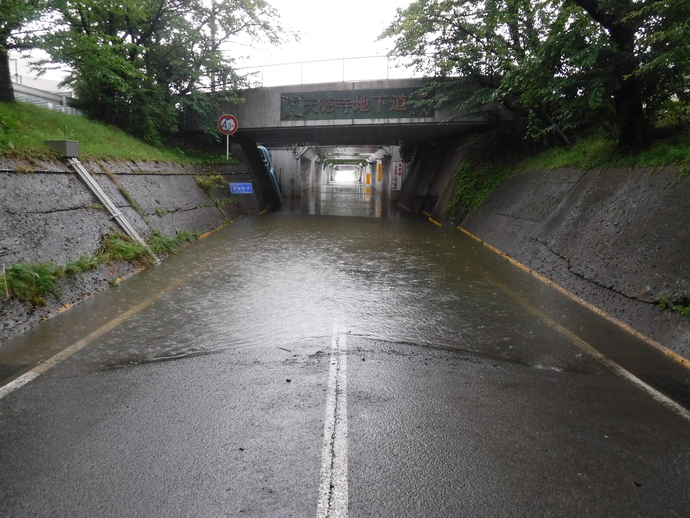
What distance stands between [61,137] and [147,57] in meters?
7.69

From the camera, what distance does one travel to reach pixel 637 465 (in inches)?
119

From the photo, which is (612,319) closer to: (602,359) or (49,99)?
(602,359)

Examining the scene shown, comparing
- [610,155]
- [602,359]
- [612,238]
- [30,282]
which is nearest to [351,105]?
[610,155]

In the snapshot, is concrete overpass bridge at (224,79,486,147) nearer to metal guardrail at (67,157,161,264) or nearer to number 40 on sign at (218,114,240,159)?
number 40 on sign at (218,114,240,159)

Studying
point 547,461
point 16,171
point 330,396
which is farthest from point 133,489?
point 16,171

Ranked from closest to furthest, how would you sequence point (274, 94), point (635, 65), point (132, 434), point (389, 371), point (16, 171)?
point (132, 434) < point (389, 371) < point (16, 171) < point (635, 65) < point (274, 94)

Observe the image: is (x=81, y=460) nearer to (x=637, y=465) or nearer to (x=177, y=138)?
(x=637, y=465)

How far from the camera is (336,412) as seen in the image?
12.0 feet

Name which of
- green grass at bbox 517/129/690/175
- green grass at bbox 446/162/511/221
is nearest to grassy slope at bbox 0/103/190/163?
green grass at bbox 446/162/511/221

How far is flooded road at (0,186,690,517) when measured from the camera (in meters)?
2.70

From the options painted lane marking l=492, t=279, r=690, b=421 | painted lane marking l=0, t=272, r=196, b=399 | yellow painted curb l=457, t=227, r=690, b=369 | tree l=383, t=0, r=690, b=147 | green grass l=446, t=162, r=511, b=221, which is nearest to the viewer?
painted lane marking l=492, t=279, r=690, b=421

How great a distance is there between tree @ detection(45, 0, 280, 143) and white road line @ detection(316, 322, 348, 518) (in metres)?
11.4

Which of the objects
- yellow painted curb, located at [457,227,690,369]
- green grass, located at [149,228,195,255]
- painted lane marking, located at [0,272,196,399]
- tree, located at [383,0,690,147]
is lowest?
painted lane marking, located at [0,272,196,399]

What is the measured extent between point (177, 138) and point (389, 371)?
715 inches
